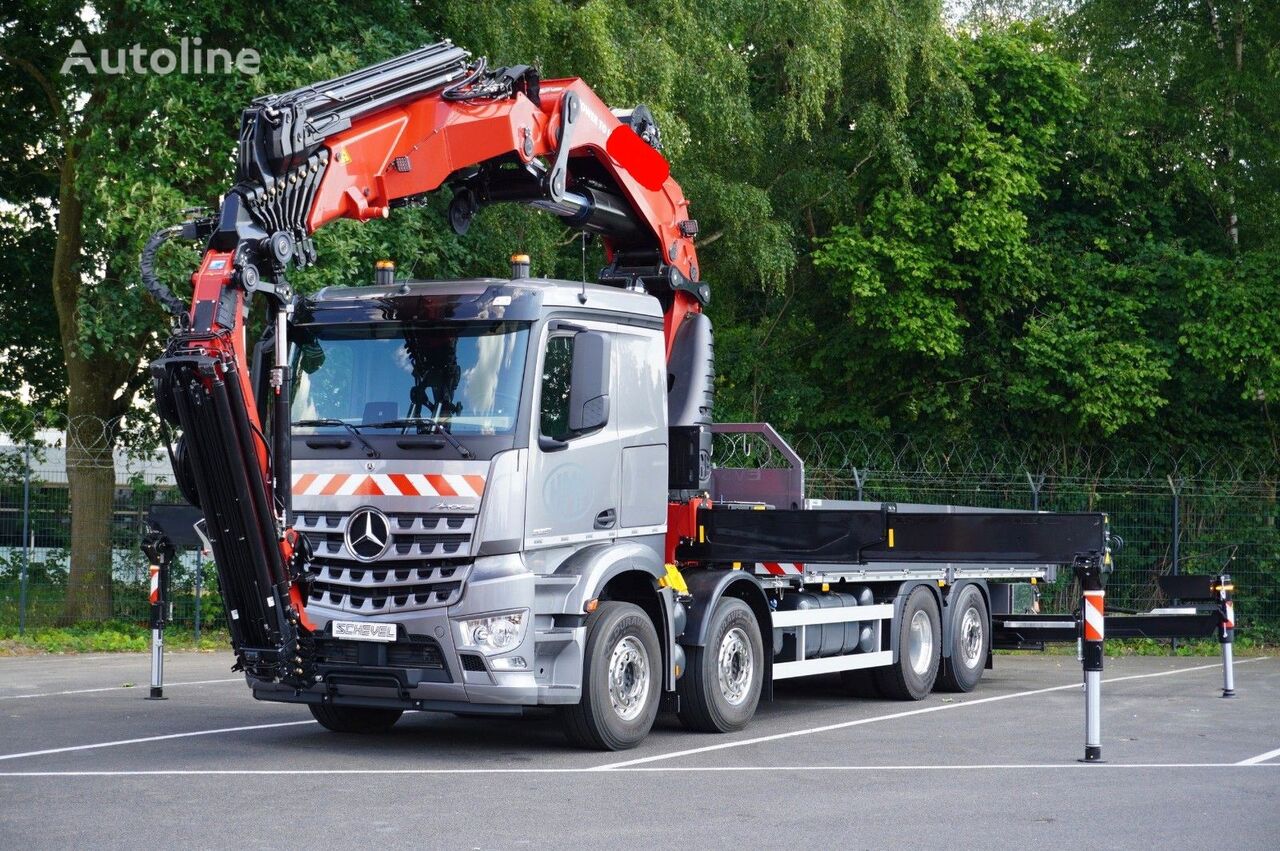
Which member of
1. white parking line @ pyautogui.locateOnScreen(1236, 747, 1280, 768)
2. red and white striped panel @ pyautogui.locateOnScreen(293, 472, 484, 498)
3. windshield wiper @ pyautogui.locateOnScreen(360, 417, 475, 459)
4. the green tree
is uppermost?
the green tree

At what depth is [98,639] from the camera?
19.5 metres

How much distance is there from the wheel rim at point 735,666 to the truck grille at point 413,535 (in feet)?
8.83

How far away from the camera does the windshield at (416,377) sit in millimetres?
10188

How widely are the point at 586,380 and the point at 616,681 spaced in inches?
80.8

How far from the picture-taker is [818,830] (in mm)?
7801

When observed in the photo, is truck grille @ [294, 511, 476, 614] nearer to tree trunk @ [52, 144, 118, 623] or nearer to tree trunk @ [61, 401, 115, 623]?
tree trunk @ [52, 144, 118, 623]

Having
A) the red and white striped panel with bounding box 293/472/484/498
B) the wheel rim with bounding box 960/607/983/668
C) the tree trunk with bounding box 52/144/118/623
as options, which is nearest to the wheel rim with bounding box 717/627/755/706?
the red and white striped panel with bounding box 293/472/484/498

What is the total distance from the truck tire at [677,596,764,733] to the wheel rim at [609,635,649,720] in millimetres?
708

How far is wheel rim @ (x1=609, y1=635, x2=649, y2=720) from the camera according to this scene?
10609 mm

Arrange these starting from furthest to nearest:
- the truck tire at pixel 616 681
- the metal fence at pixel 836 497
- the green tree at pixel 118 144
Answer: the metal fence at pixel 836 497
the green tree at pixel 118 144
the truck tire at pixel 616 681

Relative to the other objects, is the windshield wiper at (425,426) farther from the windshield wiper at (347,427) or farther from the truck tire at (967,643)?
the truck tire at (967,643)

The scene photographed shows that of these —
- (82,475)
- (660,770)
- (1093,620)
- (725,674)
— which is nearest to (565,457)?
(660,770)

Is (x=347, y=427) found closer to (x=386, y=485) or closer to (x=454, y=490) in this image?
(x=386, y=485)

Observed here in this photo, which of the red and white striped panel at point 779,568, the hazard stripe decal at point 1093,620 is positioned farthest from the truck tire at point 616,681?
the hazard stripe decal at point 1093,620
